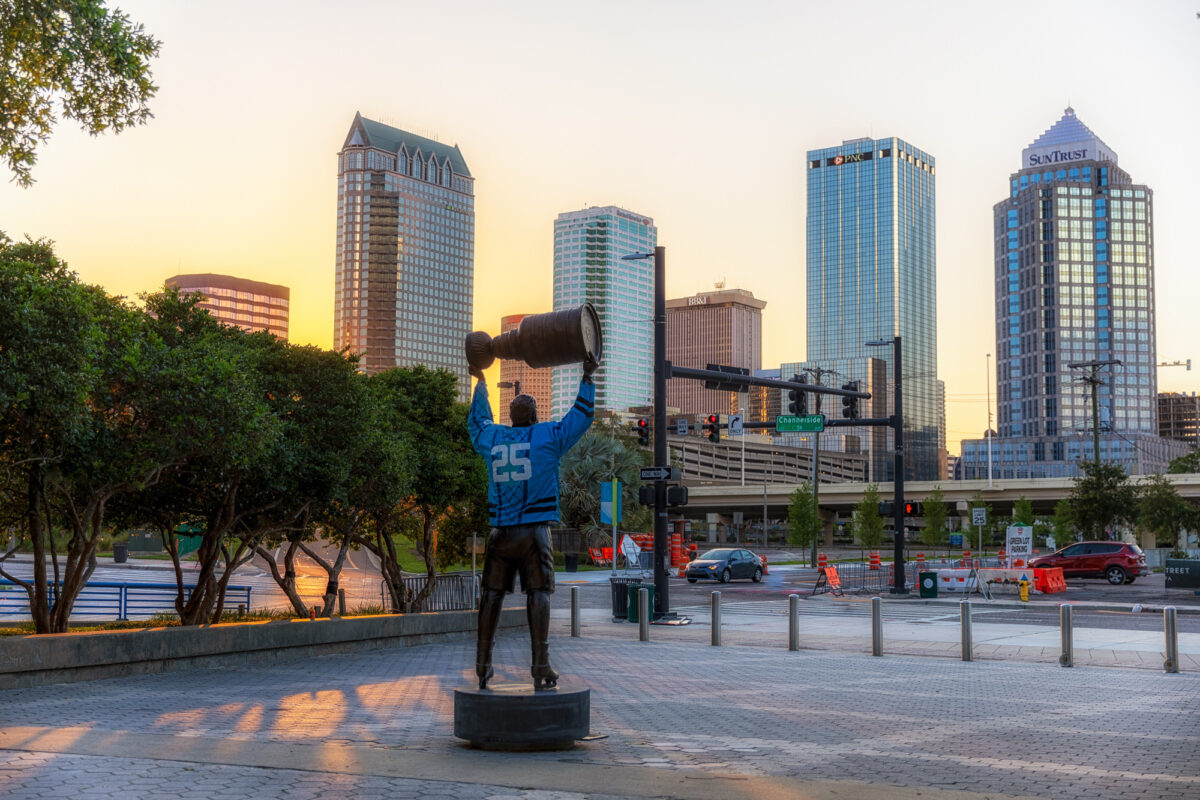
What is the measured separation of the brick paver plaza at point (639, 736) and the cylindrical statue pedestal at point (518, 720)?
0.39 ft

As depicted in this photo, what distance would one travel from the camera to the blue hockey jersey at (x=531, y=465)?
8.64m

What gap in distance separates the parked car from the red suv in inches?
421

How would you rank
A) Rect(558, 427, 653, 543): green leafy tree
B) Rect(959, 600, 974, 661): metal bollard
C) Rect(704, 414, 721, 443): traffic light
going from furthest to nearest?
Rect(558, 427, 653, 543): green leafy tree, Rect(704, 414, 721, 443): traffic light, Rect(959, 600, 974, 661): metal bollard

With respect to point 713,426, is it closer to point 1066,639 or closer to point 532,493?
point 1066,639

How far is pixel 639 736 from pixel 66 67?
7843mm

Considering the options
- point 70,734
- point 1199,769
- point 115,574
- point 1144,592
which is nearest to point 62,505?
point 70,734

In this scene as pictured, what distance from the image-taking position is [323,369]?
1677 centimetres

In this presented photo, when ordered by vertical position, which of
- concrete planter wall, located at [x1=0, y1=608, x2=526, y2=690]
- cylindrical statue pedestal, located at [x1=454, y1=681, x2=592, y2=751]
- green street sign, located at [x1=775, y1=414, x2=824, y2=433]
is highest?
green street sign, located at [x1=775, y1=414, x2=824, y2=433]

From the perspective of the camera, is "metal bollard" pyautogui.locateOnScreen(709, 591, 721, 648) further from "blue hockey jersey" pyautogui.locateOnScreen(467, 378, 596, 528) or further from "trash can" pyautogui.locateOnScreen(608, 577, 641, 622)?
"blue hockey jersey" pyautogui.locateOnScreen(467, 378, 596, 528)

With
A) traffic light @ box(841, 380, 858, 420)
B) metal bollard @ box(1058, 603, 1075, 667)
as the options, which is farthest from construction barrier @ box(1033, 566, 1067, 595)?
metal bollard @ box(1058, 603, 1075, 667)

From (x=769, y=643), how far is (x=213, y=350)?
34.8ft

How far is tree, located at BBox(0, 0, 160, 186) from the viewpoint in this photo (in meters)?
9.92

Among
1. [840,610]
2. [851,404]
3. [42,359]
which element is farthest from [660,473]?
[42,359]

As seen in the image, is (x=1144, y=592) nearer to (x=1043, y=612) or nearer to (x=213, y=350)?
(x=1043, y=612)
